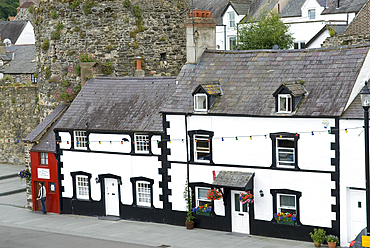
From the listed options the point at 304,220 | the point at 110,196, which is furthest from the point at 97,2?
the point at 304,220

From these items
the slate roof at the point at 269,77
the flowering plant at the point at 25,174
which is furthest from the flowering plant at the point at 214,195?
the flowering plant at the point at 25,174

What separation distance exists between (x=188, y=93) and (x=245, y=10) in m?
27.8

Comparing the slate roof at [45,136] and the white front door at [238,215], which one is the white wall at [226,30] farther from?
the white front door at [238,215]

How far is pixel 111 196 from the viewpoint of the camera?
27141 mm

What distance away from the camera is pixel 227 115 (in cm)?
2366

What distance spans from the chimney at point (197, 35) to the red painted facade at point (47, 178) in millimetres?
8335

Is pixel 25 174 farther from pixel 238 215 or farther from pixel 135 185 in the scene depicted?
pixel 238 215

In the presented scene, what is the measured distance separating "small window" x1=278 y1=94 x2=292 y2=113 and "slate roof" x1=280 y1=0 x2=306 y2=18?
24.8m

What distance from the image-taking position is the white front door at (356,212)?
2102 centimetres

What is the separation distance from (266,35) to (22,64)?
73.1ft

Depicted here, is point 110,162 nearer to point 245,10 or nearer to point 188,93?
point 188,93

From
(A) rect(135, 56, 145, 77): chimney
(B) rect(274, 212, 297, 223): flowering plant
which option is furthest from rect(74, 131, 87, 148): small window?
(B) rect(274, 212, 297, 223): flowering plant

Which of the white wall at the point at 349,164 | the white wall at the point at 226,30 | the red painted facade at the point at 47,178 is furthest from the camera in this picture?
the white wall at the point at 226,30

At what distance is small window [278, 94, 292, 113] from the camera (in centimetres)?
2227
